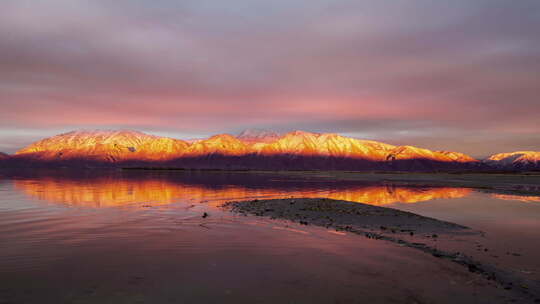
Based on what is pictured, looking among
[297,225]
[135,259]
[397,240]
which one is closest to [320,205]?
[297,225]

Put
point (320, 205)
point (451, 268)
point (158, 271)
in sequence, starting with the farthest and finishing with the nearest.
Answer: point (320, 205) < point (451, 268) < point (158, 271)

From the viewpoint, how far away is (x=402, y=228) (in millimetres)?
19859

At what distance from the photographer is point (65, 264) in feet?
37.9

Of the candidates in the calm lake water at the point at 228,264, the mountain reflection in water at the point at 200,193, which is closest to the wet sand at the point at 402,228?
the calm lake water at the point at 228,264

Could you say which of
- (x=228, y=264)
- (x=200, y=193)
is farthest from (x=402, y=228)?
(x=200, y=193)

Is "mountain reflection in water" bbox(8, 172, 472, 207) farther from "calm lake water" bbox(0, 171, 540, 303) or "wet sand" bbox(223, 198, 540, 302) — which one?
"calm lake water" bbox(0, 171, 540, 303)

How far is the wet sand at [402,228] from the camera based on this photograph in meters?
11.2

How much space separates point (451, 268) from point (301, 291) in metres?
6.58

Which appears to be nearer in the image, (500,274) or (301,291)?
(301,291)

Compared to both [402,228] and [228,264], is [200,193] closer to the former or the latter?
[402,228]

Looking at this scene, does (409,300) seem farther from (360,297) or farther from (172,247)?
(172,247)

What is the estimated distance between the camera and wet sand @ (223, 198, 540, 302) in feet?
36.9

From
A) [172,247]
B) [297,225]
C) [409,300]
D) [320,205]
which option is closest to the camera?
[409,300]

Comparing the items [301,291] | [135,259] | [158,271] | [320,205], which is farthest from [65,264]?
[320,205]
